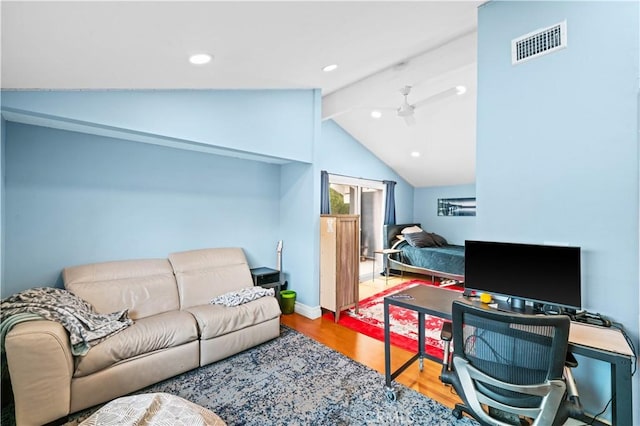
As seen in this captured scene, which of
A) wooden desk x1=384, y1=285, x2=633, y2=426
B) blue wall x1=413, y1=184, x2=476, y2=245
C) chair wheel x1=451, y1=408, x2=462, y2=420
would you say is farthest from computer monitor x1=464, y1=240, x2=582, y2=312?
blue wall x1=413, y1=184, x2=476, y2=245

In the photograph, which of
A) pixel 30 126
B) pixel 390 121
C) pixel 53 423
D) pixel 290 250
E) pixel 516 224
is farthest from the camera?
pixel 390 121

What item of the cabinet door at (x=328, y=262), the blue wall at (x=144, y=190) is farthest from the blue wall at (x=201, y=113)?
the cabinet door at (x=328, y=262)

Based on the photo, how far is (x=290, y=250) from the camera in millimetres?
3945

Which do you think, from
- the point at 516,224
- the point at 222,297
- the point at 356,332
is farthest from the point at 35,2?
the point at 356,332

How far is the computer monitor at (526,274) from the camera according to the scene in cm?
162

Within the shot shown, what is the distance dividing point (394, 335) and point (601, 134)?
255 centimetres

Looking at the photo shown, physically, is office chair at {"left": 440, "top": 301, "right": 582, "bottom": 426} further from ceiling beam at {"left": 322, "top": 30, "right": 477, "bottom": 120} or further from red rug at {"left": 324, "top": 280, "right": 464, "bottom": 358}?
ceiling beam at {"left": 322, "top": 30, "right": 477, "bottom": 120}

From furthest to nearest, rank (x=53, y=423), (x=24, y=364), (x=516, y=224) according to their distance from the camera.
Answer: (x=516, y=224)
(x=53, y=423)
(x=24, y=364)

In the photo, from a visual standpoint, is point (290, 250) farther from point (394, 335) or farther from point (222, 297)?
point (394, 335)

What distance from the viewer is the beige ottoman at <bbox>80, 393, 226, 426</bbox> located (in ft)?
4.54

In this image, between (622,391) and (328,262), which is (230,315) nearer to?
(328,262)

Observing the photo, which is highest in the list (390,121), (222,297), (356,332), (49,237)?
(390,121)

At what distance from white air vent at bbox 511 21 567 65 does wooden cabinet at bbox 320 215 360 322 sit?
2.32 m

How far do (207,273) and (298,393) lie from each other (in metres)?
1.63
